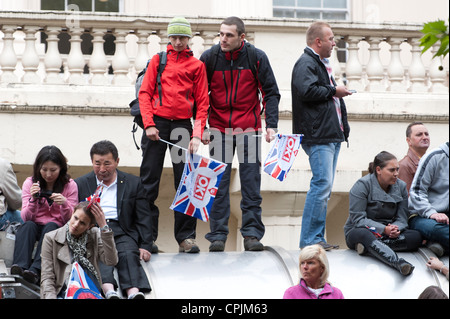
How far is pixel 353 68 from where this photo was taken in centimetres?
1434

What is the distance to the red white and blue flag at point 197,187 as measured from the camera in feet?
36.0

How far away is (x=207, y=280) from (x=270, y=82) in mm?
1894

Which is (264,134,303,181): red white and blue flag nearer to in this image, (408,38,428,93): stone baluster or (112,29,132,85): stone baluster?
(112,29,132,85): stone baluster

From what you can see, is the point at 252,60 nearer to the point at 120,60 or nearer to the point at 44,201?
the point at 44,201

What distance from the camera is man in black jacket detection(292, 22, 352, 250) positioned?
11.1 metres

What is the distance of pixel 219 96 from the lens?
36.8ft

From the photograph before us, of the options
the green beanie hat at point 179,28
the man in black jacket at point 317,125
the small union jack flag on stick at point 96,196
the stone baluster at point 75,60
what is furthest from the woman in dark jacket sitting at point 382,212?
the stone baluster at point 75,60

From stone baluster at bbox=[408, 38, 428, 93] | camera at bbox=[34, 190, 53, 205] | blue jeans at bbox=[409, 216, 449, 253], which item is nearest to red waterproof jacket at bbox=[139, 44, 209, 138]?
camera at bbox=[34, 190, 53, 205]

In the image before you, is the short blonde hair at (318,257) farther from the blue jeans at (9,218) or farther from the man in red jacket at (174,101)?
the blue jeans at (9,218)

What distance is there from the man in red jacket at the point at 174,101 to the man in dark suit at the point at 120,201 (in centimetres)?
28

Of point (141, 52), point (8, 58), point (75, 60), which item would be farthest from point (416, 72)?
point (8, 58)
